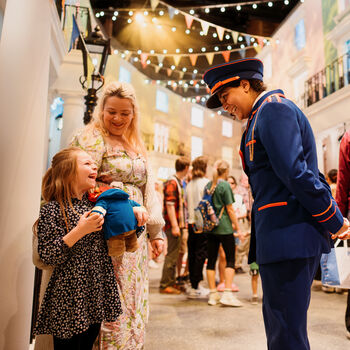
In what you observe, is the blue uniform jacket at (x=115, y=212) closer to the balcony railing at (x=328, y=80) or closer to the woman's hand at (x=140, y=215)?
the woman's hand at (x=140, y=215)

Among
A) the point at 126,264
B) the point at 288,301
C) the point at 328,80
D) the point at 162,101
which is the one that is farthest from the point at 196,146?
the point at 288,301

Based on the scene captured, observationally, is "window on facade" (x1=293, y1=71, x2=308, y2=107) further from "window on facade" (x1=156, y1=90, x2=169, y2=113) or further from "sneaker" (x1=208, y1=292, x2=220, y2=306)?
"sneaker" (x1=208, y1=292, x2=220, y2=306)

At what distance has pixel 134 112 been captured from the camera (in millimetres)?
2248

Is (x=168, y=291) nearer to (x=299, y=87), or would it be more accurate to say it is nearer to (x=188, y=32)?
(x=299, y=87)

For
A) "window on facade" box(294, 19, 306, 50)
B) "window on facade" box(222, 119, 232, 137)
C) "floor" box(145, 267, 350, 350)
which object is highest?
"window on facade" box(294, 19, 306, 50)

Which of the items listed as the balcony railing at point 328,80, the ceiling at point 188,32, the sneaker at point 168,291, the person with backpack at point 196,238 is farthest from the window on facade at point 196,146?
the sneaker at point 168,291

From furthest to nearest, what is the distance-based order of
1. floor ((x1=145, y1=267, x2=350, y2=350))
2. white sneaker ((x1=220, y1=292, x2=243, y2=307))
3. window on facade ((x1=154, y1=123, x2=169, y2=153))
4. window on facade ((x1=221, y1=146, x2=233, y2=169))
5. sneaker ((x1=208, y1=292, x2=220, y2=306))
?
window on facade ((x1=221, y1=146, x2=233, y2=169)) → window on facade ((x1=154, y1=123, x2=169, y2=153)) → sneaker ((x1=208, y1=292, x2=220, y2=306)) → white sneaker ((x1=220, y1=292, x2=243, y2=307)) → floor ((x1=145, y1=267, x2=350, y2=350))

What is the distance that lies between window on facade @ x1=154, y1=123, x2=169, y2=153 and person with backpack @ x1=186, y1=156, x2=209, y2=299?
10.1m

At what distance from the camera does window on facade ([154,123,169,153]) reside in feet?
50.9

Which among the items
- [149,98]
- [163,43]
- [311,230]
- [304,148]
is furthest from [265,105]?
[149,98]

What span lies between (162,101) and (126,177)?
14302 mm

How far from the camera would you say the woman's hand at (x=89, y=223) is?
1.62 m

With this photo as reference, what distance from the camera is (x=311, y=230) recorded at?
1527 mm

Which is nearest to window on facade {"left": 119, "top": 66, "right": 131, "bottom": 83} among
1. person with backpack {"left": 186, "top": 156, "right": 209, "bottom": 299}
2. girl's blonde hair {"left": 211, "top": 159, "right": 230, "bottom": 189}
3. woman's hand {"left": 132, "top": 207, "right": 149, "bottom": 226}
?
person with backpack {"left": 186, "top": 156, "right": 209, "bottom": 299}
